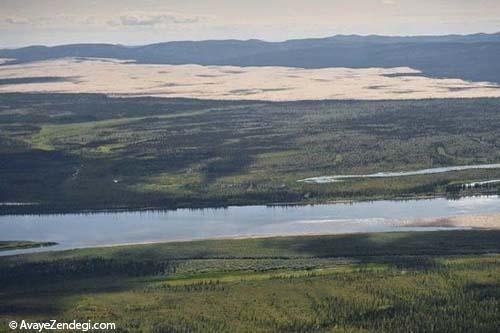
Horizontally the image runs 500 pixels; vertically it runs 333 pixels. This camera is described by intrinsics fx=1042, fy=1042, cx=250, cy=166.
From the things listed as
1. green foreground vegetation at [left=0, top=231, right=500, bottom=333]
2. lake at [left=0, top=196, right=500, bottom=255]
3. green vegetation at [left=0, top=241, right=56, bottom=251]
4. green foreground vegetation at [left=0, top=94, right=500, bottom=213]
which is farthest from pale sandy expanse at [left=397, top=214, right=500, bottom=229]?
green vegetation at [left=0, top=241, right=56, bottom=251]

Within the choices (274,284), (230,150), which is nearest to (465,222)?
(274,284)

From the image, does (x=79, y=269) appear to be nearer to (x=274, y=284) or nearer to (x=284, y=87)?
(x=274, y=284)

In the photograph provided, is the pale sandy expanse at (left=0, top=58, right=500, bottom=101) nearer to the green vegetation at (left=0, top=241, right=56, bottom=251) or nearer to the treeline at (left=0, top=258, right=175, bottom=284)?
the green vegetation at (left=0, top=241, right=56, bottom=251)

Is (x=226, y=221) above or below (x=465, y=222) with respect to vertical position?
below

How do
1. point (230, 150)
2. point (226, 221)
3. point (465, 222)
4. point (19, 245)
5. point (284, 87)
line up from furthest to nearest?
point (284, 87) < point (230, 150) < point (226, 221) < point (465, 222) < point (19, 245)

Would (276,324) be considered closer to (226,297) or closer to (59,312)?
(226,297)

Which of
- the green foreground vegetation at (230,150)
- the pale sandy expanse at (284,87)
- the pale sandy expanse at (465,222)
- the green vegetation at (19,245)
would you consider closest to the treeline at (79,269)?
the green vegetation at (19,245)
